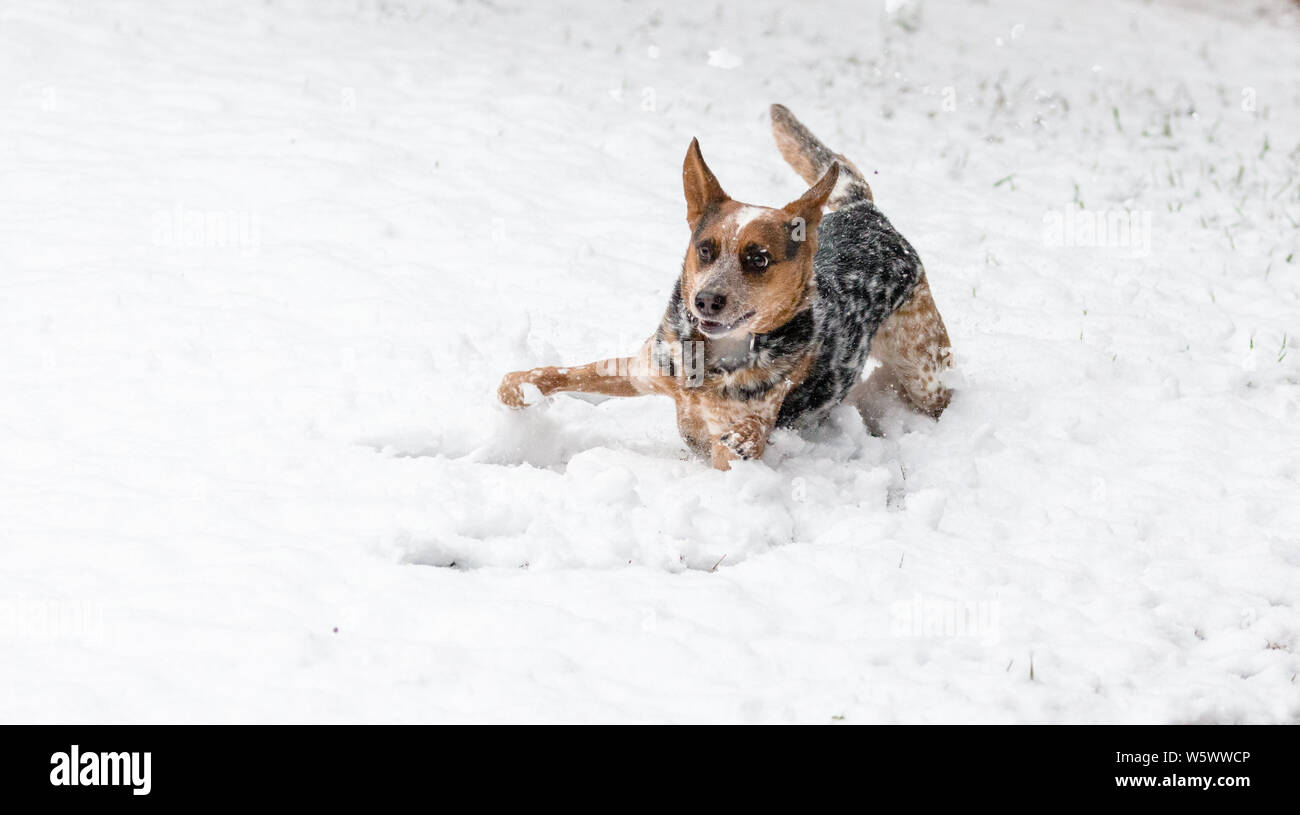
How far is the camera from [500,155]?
307 inches

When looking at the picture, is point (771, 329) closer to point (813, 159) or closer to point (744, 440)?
point (744, 440)

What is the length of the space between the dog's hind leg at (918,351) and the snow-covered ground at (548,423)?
0.17 metres

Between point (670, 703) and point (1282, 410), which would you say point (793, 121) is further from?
point (670, 703)

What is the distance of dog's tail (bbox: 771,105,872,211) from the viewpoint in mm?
5730

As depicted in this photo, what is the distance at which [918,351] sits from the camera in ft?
17.8

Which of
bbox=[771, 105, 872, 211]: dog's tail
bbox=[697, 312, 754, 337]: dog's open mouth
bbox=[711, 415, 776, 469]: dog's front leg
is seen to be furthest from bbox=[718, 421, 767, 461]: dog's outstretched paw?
bbox=[771, 105, 872, 211]: dog's tail

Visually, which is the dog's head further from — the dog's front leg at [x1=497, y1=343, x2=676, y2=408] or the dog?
the dog's front leg at [x1=497, y1=343, x2=676, y2=408]

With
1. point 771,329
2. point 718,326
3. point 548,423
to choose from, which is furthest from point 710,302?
point 548,423

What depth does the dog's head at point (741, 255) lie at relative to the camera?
4219mm

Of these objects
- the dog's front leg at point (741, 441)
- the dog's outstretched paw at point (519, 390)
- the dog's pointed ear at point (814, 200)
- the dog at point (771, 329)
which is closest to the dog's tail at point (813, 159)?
the dog at point (771, 329)

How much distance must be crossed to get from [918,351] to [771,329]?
1.16 m

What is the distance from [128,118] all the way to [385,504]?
192 inches

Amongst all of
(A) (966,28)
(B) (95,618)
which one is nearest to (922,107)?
(A) (966,28)

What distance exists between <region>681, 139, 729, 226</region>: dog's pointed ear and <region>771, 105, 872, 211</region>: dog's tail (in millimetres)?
1414
